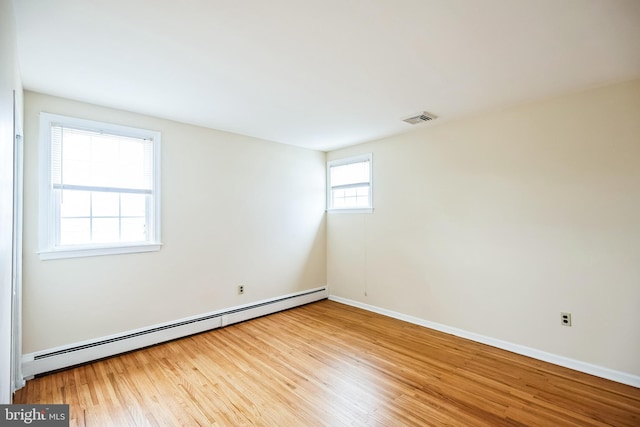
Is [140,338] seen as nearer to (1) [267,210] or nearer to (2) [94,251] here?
(2) [94,251]

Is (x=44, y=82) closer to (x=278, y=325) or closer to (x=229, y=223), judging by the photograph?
(x=229, y=223)

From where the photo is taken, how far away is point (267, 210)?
442cm

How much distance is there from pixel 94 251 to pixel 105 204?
49 centimetres

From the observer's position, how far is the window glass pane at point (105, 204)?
3020 millimetres

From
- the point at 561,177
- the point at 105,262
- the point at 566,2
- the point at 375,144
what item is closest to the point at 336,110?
the point at 375,144

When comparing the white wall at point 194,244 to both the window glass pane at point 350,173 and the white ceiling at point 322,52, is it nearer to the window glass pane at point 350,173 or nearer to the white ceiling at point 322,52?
the window glass pane at point 350,173

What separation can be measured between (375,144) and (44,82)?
12.3 ft

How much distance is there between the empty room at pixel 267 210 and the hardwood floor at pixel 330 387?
23 mm

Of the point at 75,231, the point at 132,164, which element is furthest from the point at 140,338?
the point at 132,164

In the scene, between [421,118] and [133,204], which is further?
[421,118]

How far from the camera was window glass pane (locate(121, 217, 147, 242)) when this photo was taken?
127 inches

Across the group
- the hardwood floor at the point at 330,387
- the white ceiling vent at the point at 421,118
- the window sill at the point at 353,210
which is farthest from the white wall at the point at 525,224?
the hardwood floor at the point at 330,387

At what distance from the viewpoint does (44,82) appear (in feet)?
8.25

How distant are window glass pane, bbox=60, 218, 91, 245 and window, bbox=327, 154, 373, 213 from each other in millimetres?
3362
